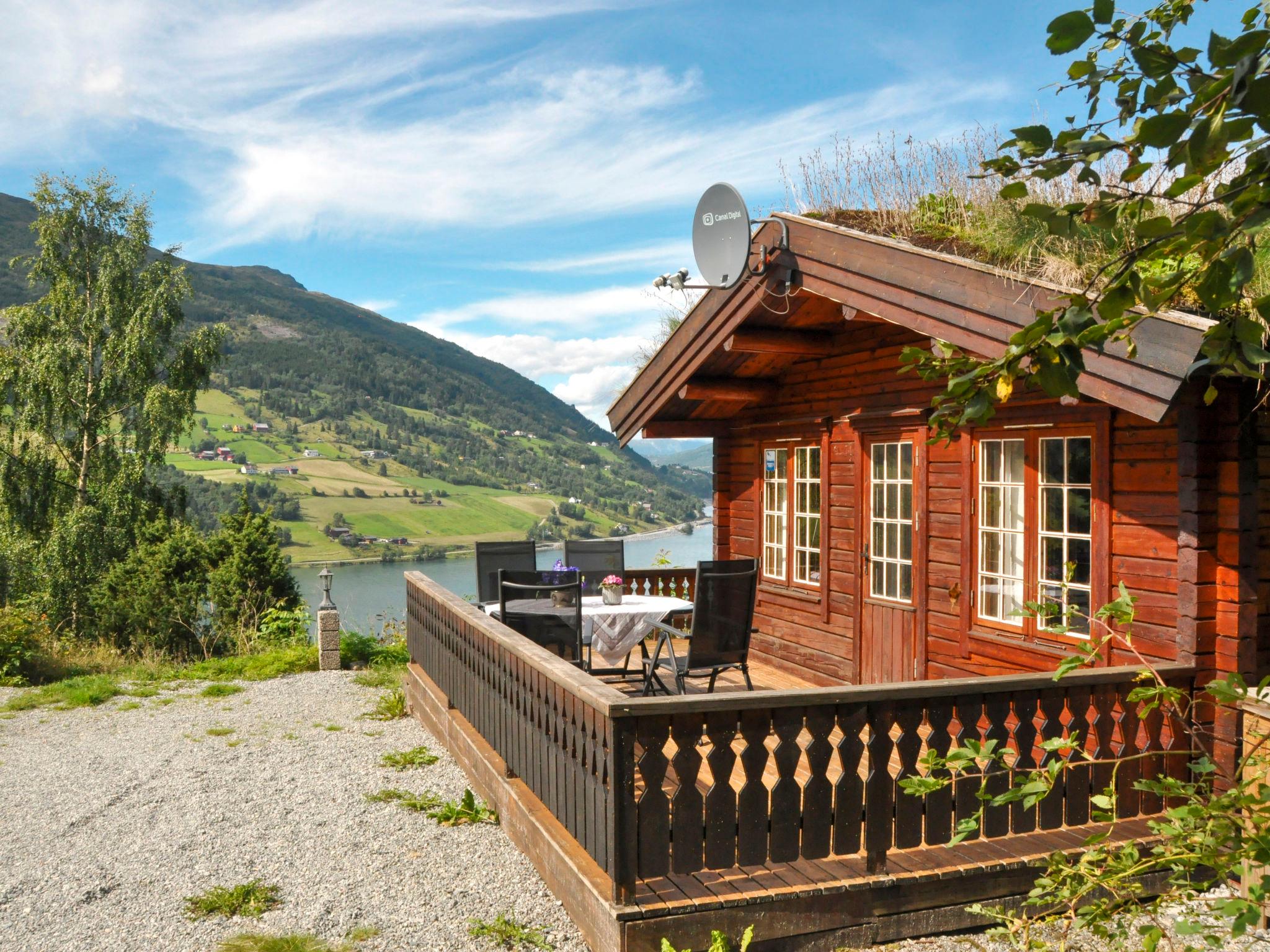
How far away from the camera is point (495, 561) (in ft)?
28.9

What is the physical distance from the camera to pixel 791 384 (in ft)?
26.1

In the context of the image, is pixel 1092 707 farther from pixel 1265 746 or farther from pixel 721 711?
pixel 721 711

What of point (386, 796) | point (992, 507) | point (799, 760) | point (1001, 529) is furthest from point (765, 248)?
point (386, 796)

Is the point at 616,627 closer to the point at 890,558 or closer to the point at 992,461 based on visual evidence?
the point at 890,558

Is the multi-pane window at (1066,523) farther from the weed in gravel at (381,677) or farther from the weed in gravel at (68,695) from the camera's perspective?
the weed in gravel at (68,695)

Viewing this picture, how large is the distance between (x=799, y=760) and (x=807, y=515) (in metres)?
4.01

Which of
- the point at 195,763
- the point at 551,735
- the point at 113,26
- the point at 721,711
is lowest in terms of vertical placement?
the point at 195,763

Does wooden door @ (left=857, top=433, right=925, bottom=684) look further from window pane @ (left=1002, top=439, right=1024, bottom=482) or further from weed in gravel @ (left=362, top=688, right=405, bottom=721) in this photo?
weed in gravel @ (left=362, top=688, right=405, bottom=721)

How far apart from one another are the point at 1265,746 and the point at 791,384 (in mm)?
4844

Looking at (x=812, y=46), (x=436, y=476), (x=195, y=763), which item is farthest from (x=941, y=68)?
(x=436, y=476)

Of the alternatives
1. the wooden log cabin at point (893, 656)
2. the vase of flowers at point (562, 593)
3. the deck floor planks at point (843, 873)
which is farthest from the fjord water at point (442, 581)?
the deck floor planks at point (843, 873)

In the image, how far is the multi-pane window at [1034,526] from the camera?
5.12m

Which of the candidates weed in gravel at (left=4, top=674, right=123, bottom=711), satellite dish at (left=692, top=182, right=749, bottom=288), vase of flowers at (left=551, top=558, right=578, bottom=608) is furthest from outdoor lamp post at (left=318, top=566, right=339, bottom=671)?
satellite dish at (left=692, top=182, right=749, bottom=288)

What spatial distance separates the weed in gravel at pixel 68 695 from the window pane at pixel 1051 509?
28.7ft
